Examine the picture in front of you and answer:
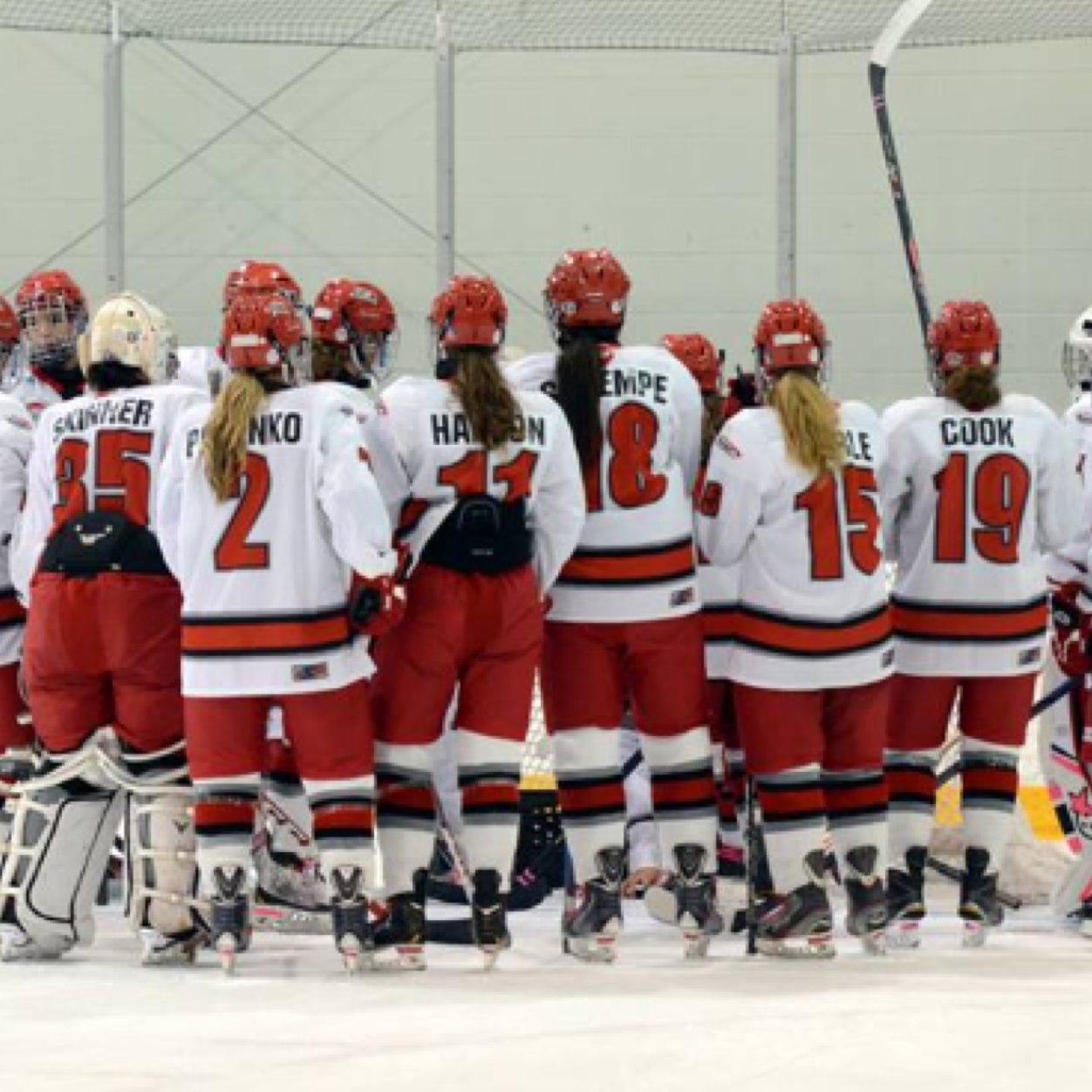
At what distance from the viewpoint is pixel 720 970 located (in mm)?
4707

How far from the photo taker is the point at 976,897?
5.01 m

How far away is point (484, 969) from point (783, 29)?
4.29 metres

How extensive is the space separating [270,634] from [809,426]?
1008 millimetres

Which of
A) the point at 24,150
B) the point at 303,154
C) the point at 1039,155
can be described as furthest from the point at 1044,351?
the point at 24,150

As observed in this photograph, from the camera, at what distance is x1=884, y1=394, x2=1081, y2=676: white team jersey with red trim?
4.98 meters

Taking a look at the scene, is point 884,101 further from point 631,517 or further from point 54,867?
point 54,867

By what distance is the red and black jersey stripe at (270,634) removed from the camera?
4.53 meters

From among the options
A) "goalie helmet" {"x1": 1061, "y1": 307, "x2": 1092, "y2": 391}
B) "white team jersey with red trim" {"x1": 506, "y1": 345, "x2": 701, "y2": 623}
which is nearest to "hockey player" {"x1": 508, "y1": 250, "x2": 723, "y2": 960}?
"white team jersey with red trim" {"x1": 506, "y1": 345, "x2": 701, "y2": 623}

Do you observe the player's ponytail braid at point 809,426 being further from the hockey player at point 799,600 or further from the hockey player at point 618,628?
the hockey player at point 618,628

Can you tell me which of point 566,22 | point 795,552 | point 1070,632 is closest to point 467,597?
point 795,552

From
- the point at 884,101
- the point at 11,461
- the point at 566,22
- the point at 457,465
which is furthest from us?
the point at 566,22

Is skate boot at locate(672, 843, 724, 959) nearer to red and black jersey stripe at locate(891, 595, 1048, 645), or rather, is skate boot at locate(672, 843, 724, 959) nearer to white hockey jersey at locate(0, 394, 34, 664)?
red and black jersey stripe at locate(891, 595, 1048, 645)

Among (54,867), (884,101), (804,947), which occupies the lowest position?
(804,947)

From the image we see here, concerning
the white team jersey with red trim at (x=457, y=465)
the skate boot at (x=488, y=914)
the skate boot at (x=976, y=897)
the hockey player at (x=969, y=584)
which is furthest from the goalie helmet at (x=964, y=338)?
the skate boot at (x=488, y=914)
